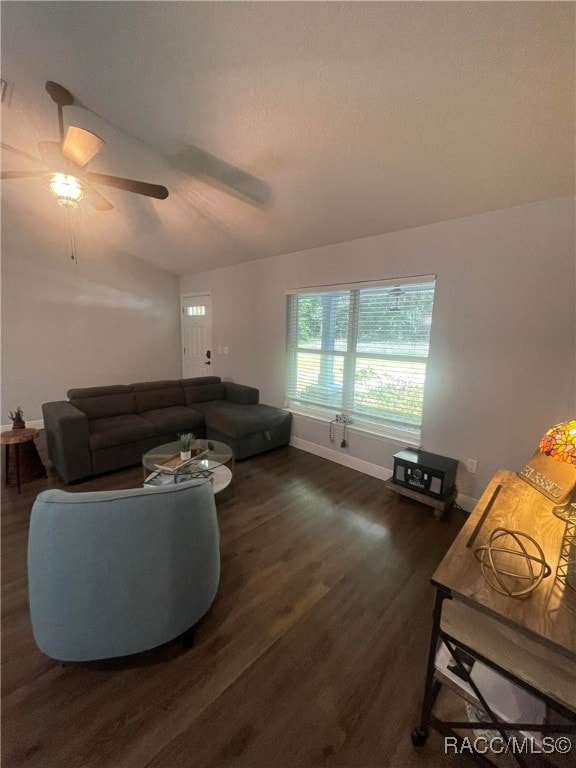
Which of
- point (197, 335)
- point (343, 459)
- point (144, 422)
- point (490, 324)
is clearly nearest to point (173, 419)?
point (144, 422)

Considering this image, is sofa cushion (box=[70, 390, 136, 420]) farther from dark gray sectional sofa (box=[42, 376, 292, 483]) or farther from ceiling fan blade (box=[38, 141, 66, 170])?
ceiling fan blade (box=[38, 141, 66, 170])

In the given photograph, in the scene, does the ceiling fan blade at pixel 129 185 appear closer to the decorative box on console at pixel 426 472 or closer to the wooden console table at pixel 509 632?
the wooden console table at pixel 509 632

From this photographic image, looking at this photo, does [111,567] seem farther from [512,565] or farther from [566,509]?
[566,509]

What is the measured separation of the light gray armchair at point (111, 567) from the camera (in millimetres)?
1066

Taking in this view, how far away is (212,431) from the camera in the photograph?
3.66 metres

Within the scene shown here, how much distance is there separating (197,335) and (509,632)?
5.35m

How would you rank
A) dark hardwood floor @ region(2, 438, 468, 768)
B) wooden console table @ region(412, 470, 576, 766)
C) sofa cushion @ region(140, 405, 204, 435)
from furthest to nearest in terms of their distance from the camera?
sofa cushion @ region(140, 405, 204, 435)
dark hardwood floor @ region(2, 438, 468, 768)
wooden console table @ region(412, 470, 576, 766)

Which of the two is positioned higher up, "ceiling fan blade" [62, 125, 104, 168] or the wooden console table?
"ceiling fan blade" [62, 125, 104, 168]

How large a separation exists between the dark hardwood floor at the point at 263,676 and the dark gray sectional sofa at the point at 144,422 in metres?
0.84

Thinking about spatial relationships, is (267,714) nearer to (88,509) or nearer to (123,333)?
(88,509)

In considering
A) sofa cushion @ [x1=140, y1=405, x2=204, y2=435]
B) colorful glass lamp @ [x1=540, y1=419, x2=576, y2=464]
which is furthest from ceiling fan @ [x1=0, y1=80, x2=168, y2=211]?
colorful glass lamp @ [x1=540, y1=419, x2=576, y2=464]

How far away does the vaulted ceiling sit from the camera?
122 cm

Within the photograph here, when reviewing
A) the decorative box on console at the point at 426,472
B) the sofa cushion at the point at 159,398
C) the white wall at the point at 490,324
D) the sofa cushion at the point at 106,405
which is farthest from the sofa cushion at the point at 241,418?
the decorative box on console at the point at 426,472

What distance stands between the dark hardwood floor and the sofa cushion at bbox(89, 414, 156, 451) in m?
0.92
